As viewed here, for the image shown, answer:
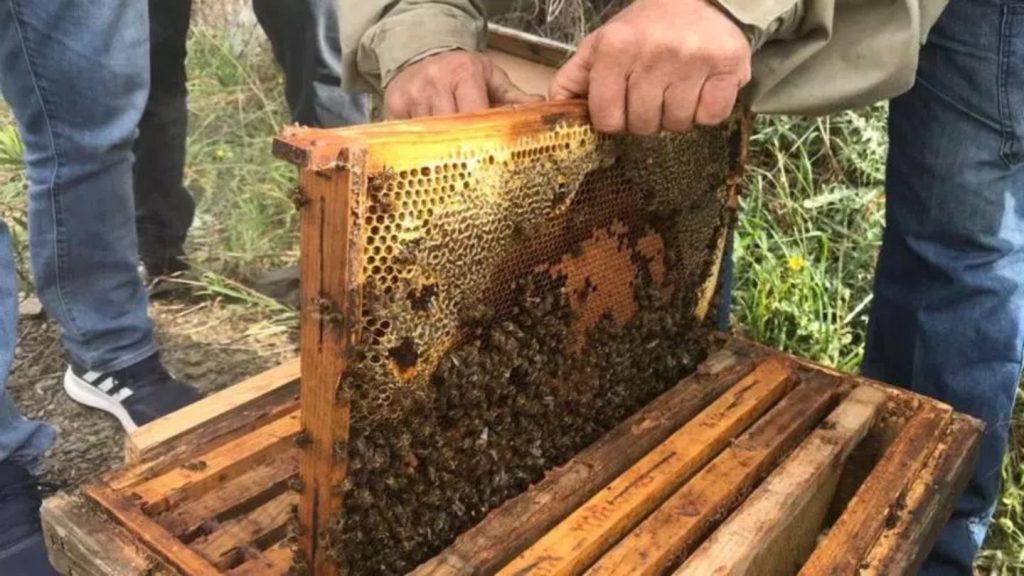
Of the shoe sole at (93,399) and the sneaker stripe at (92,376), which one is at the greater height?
the sneaker stripe at (92,376)

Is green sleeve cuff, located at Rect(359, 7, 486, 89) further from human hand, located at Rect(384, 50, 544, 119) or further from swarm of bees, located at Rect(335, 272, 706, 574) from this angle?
swarm of bees, located at Rect(335, 272, 706, 574)

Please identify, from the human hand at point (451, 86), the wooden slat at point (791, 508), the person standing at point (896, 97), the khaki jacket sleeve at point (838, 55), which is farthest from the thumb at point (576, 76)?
the wooden slat at point (791, 508)

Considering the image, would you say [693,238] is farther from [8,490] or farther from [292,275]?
[292,275]

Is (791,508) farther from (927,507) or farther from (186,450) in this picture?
(186,450)

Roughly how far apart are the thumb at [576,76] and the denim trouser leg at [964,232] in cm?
95

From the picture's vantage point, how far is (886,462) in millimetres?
1607

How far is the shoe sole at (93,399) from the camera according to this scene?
9.22 feet

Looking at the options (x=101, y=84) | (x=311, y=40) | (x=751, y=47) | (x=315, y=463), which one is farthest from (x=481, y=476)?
(x=311, y=40)

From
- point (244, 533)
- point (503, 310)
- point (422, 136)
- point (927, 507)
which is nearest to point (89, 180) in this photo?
point (244, 533)

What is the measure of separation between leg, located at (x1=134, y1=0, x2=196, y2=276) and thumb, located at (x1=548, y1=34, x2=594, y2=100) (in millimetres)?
2231

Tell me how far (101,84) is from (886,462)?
206cm

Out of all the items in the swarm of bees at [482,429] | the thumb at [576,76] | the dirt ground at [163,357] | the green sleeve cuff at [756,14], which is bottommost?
the dirt ground at [163,357]

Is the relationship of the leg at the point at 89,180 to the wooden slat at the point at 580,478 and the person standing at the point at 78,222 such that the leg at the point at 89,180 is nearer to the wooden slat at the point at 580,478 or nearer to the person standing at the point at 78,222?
the person standing at the point at 78,222

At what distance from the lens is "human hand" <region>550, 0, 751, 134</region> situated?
1341 millimetres
